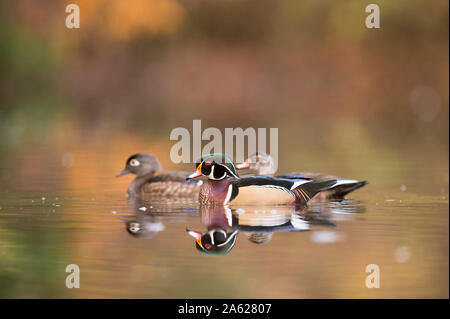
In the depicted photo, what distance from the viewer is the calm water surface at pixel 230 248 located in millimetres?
6371

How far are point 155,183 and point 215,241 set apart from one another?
3461mm

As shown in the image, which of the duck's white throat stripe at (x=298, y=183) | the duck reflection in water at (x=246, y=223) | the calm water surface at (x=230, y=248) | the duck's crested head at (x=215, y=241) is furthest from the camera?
the duck's white throat stripe at (x=298, y=183)

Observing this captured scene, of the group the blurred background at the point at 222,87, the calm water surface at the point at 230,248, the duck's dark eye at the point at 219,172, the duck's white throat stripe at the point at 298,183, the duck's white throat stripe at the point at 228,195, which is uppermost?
the blurred background at the point at 222,87

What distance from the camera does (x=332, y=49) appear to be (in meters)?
38.6

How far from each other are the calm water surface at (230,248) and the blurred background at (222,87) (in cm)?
49

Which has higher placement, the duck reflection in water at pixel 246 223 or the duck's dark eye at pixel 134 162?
the duck's dark eye at pixel 134 162

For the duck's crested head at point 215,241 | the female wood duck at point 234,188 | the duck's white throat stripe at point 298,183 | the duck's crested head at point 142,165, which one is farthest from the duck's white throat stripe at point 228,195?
the duck's crested head at point 142,165

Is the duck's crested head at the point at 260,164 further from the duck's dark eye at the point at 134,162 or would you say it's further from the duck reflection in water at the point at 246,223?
the duck reflection in water at the point at 246,223

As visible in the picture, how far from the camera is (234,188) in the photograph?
9586 mm

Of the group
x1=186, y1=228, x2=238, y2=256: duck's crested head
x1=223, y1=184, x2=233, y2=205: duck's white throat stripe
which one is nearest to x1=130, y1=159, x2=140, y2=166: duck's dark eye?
x1=223, y1=184, x2=233, y2=205: duck's white throat stripe

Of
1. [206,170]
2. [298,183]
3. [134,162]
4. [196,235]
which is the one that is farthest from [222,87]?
[196,235]

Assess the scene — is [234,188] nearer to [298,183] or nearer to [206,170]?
[206,170]

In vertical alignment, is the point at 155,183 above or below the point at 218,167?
below

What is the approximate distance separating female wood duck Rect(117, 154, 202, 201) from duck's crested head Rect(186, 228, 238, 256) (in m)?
2.51
